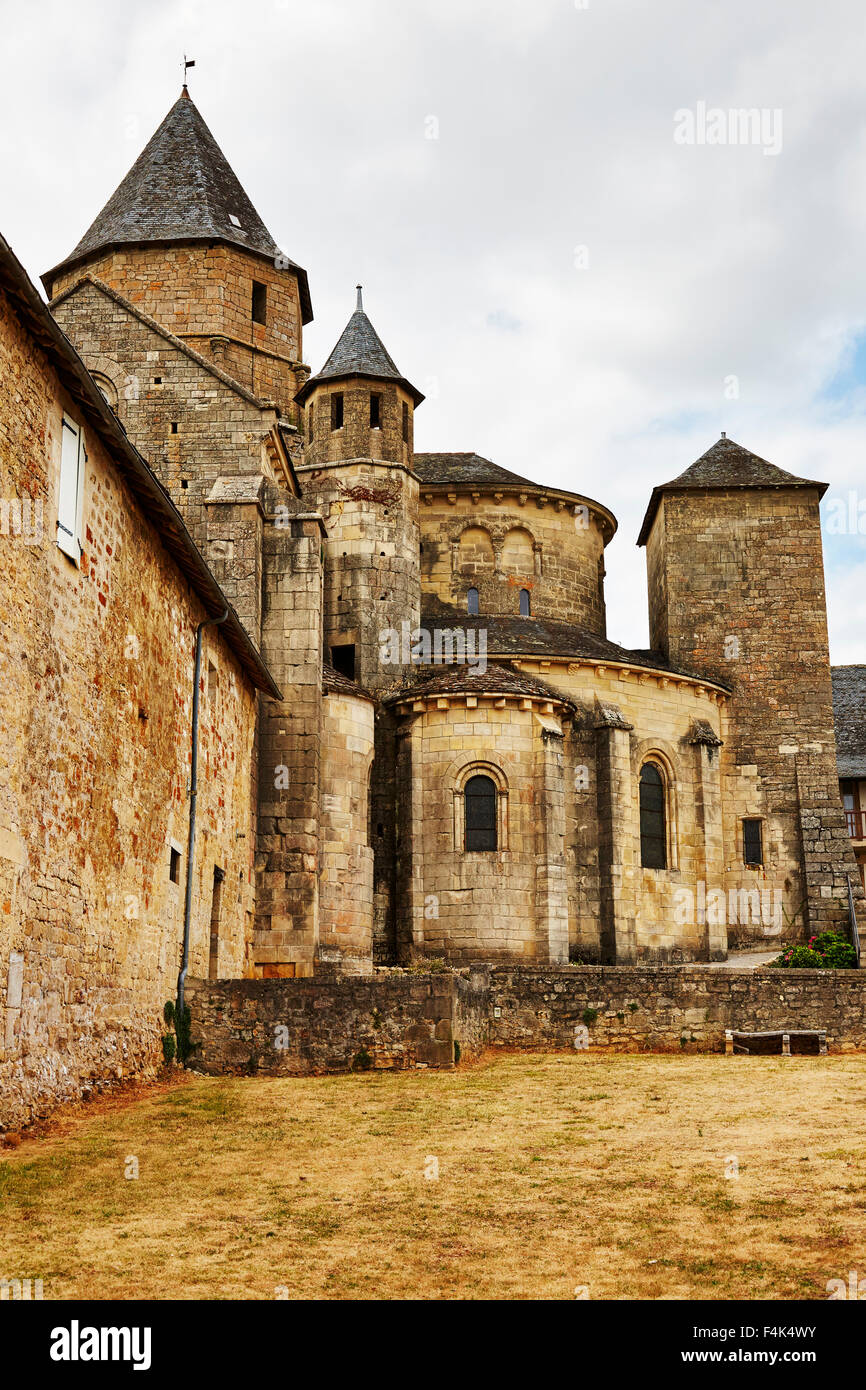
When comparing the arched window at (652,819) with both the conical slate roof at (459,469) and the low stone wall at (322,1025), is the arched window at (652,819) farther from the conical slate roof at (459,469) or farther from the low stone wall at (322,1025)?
the low stone wall at (322,1025)

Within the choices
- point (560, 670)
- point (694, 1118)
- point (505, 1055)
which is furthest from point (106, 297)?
point (694, 1118)

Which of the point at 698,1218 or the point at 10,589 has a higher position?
the point at 10,589

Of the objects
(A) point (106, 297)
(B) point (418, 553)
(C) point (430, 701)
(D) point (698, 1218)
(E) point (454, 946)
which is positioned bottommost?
(D) point (698, 1218)

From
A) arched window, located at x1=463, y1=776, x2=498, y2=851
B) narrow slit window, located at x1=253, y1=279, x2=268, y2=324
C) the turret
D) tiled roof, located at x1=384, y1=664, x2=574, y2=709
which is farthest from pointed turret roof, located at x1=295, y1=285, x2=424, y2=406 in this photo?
arched window, located at x1=463, y1=776, x2=498, y2=851

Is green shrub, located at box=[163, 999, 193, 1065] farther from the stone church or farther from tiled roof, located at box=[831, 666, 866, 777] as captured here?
tiled roof, located at box=[831, 666, 866, 777]

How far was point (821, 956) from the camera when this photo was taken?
28.5 metres

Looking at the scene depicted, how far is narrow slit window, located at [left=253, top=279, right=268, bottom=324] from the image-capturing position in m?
32.5

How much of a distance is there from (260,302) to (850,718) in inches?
686

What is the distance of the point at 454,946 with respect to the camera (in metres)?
26.7

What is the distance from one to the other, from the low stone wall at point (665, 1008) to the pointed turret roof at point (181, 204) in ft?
62.2

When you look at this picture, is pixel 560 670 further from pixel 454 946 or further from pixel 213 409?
pixel 213 409

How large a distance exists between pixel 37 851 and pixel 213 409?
534 inches

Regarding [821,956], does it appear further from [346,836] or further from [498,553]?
[498,553]

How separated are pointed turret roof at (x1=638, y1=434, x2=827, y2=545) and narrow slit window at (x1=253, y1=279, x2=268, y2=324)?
9980 mm
